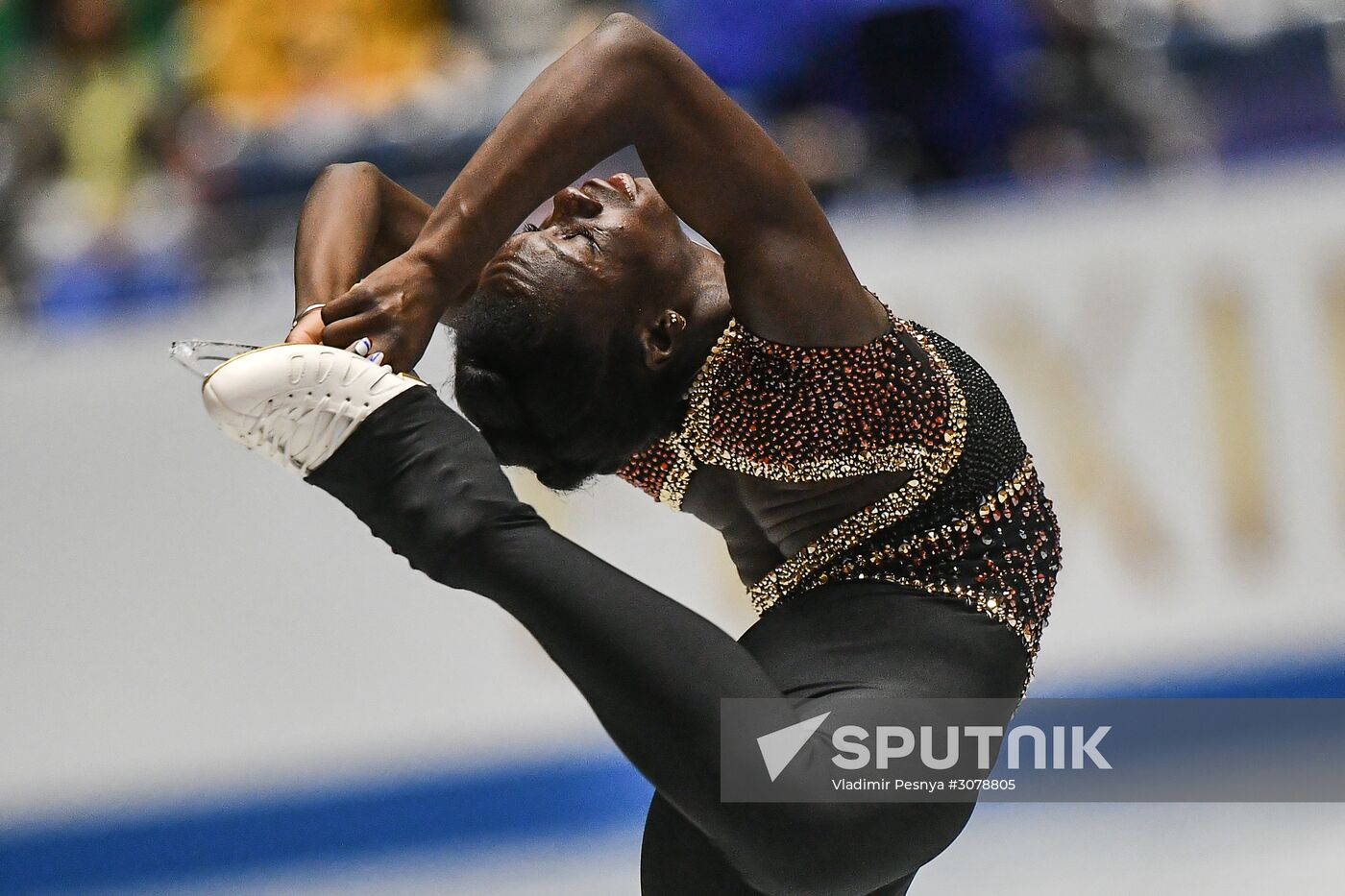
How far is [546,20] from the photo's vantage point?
13.4 ft

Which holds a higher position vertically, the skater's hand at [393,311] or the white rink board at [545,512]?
the white rink board at [545,512]

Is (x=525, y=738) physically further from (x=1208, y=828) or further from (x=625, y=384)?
(x=625, y=384)

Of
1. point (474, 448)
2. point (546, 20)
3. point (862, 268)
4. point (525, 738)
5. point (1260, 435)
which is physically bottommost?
point (474, 448)

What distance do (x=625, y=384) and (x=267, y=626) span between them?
2202 mm

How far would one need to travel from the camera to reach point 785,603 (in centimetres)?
175

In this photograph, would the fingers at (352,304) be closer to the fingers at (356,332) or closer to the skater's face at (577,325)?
the fingers at (356,332)

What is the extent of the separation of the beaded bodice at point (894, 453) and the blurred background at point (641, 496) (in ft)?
4.93

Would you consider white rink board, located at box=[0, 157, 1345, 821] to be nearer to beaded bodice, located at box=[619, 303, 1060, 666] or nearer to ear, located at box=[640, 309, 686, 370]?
beaded bodice, located at box=[619, 303, 1060, 666]

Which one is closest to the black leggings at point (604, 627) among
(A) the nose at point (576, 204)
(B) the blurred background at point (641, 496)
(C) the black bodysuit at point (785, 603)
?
(C) the black bodysuit at point (785, 603)

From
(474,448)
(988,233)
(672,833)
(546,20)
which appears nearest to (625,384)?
(474,448)

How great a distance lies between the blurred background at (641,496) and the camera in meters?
3.32

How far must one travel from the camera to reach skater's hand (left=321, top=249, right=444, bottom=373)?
1.38 meters

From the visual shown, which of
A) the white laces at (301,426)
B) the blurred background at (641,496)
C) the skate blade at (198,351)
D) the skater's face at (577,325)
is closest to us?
the white laces at (301,426)

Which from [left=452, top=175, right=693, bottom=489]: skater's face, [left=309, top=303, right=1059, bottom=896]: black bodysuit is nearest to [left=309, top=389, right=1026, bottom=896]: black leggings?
[left=309, top=303, right=1059, bottom=896]: black bodysuit
